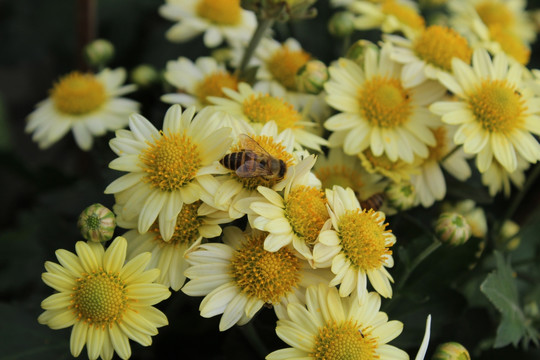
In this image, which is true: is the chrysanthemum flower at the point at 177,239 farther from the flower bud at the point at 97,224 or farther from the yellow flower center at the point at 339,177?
the yellow flower center at the point at 339,177

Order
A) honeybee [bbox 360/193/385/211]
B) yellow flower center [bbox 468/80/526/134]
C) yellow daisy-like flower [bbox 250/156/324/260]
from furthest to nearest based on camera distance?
yellow flower center [bbox 468/80/526/134], honeybee [bbox 360/193/385/211], yellow daisy-like flower [bbox 250/156/324/260]

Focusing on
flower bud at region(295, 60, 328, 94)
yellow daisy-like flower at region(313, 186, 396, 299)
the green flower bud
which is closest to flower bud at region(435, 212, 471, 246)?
yellow daisy-like flower at region(313, 186, 396, 299)

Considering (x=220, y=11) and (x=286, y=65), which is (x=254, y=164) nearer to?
(x=286, y=65)

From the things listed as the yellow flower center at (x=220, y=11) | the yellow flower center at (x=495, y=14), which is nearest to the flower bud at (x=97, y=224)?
the yellow flower center at (x=220, y=11)

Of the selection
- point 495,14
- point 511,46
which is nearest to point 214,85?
point 511,46

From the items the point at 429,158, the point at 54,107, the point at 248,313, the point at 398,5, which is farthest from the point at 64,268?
the point at 398,5

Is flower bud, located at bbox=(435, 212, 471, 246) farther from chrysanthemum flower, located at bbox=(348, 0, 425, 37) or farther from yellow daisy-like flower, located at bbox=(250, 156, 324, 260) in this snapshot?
chrysanthemum flower, located at bbox=(348, 0, 425, 37)

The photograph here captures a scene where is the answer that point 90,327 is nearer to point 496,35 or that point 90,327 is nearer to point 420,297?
point 420,297

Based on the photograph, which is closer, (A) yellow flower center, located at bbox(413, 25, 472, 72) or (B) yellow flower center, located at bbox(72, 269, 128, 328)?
(B) yellow flower center, located at bbox(72, 269, 128, 328)
